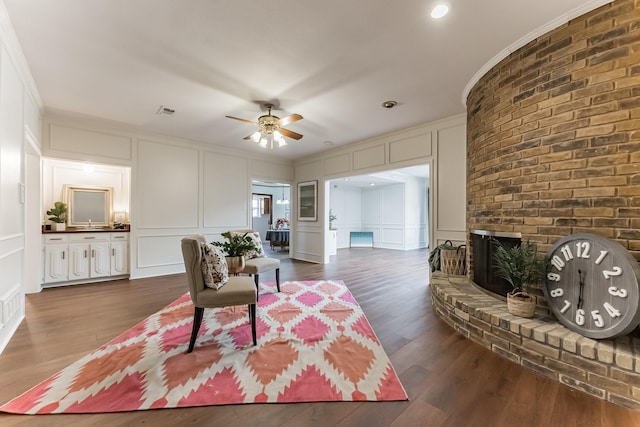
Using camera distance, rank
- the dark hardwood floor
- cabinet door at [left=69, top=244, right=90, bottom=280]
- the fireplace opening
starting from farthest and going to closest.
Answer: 1. cabinet door at [left=69, top=244, right=90, bottom=280]
2. the fireplace opening
3. the dark hardwood floor

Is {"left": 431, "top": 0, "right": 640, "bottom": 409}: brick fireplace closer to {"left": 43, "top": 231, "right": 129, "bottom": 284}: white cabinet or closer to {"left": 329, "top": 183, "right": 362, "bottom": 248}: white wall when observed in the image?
{"left": 43, "top": 231, "right": 129, "bottom": 284}: white cabinet

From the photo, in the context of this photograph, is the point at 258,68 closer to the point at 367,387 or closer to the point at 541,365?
the point at 367,387

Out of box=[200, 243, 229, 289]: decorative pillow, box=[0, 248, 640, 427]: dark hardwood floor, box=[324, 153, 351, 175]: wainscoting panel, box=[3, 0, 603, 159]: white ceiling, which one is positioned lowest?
box=[0, 248, 640, 427]: dark hardwood floor

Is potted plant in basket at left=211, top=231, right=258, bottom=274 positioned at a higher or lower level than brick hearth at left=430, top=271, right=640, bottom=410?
higher

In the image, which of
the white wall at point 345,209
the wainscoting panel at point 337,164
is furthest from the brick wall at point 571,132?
the white wall at point 345,209

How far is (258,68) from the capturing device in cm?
278

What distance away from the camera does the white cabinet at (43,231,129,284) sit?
13.8 feet

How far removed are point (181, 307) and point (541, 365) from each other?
3630mm

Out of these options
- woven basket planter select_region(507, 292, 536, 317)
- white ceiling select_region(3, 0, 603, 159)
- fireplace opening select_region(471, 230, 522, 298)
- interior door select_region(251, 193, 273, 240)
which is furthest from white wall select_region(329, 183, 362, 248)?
woven basket planter select_region(507, 292, 536, 317)

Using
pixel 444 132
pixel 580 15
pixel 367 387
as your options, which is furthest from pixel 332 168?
pixel 367 387

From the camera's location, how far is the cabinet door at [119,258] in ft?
15.5

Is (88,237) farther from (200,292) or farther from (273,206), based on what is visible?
(273,206)

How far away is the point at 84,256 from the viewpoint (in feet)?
14.7

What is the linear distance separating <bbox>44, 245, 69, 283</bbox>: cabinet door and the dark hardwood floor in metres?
0.77
